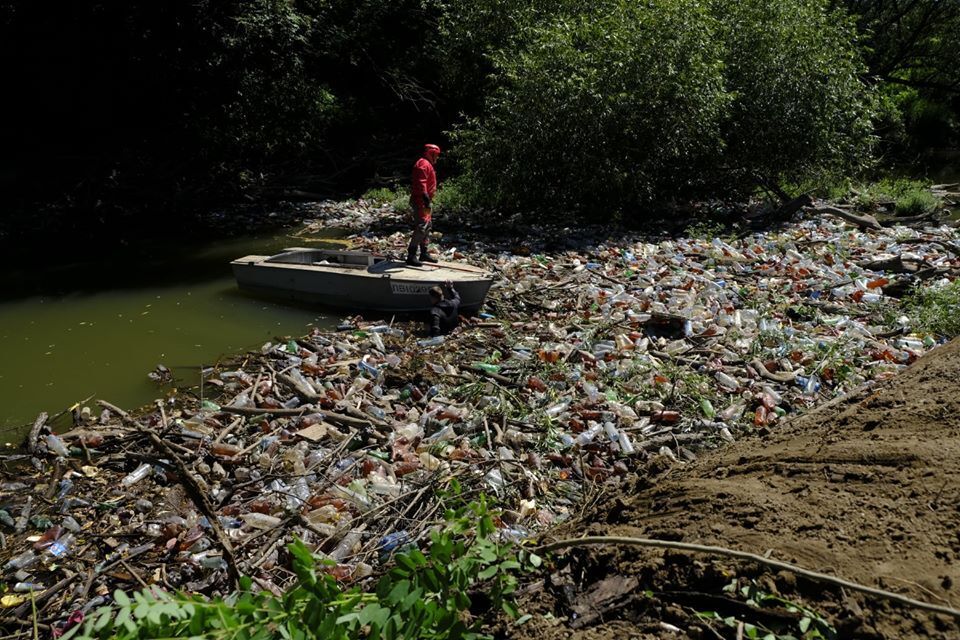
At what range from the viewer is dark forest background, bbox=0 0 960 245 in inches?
528

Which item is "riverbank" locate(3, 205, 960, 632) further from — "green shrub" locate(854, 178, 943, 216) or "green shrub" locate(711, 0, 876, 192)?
"green shrub" locate(854, 178, 943, 216)

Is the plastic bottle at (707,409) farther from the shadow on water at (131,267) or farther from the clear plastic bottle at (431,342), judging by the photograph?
the shadow on water at (131,267)

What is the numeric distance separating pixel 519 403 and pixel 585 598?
3522 mm

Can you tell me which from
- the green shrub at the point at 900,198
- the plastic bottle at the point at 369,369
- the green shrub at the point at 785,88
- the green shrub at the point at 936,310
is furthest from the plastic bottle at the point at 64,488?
the green shrub at the point at 900,198

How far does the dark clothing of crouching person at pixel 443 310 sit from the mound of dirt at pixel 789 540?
15.8ft

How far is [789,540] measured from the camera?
2688 millimetres

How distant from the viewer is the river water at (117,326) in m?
7.80

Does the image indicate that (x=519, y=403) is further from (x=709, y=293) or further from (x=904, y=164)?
(x=904, y=164)

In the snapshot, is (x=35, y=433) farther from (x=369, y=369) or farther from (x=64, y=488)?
(x=369, y=369)

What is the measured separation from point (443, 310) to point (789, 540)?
6002mm

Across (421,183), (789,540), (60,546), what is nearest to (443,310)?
(421,183)

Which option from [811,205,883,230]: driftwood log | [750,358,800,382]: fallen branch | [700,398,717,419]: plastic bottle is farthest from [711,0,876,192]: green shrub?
[700,398,717,419]: plastic bottle

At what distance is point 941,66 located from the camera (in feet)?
87.1

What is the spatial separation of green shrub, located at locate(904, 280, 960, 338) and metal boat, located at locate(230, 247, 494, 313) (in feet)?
15.3
